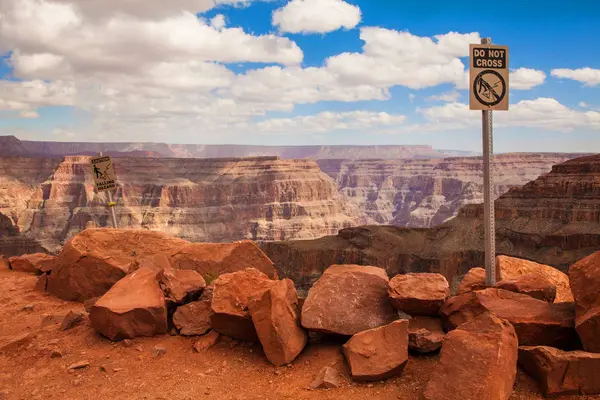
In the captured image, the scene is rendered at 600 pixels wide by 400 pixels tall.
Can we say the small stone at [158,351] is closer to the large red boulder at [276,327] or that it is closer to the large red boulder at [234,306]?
the large red boulder at [234,306]

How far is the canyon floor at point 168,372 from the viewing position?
523 centimetres

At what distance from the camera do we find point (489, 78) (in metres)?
5.95

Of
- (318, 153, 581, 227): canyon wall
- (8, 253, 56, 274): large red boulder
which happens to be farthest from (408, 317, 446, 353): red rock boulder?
(318, 153, 581, 227): canyon wall

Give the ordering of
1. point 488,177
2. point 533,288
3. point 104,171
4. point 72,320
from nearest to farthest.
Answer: point 488,177 < point 533,288 < point 72,320 < point 104,171

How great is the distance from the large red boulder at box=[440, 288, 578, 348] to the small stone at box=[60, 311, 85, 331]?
200 inches

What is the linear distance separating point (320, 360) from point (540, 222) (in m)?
55.2

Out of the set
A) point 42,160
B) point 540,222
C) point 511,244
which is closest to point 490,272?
point 511,244

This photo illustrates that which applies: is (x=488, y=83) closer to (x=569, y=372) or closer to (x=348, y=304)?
(x=348, y=304)

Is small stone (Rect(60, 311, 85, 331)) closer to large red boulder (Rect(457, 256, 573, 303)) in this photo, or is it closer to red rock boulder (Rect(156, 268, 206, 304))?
red rock boulder (Rect(156, 268, 206, 304))

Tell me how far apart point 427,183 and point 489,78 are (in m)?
164

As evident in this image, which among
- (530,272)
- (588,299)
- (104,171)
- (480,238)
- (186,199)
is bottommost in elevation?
(480,238)

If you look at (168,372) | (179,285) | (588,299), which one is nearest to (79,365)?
(168,372)

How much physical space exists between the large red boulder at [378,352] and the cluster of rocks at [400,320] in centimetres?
1

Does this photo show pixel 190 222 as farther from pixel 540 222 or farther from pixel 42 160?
pixel 540 222
